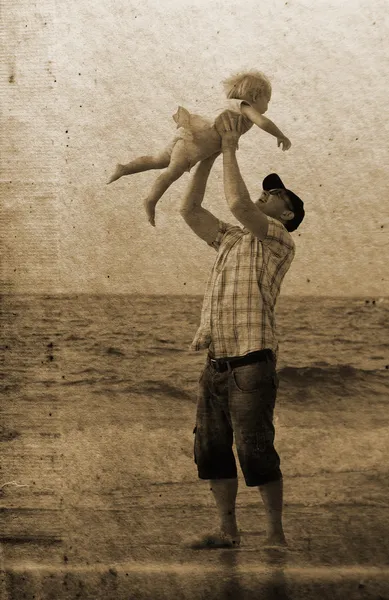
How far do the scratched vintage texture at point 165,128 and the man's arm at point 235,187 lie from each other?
180 millimetres

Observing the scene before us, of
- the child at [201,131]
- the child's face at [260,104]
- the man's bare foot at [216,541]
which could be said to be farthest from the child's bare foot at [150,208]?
the man's bare foot at [216,541]

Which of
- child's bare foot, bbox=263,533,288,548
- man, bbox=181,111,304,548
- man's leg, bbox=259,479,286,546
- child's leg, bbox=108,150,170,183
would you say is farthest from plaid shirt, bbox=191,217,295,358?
child's bare foot, bbox=263,533,288,548

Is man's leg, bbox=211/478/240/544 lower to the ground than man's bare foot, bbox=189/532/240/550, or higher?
higher

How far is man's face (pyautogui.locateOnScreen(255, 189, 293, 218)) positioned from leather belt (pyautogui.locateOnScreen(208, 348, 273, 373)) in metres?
0.47

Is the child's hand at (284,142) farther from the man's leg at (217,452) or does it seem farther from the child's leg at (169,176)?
the man's leg at (217,452)

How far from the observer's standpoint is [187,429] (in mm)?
3213

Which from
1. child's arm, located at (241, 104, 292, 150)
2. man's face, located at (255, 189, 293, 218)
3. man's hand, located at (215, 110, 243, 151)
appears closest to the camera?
child's arm, located at (241, 104, 292, 150)

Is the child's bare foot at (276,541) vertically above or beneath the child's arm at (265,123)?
beneath

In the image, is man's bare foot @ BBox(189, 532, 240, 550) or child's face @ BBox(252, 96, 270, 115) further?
man's bare foot @ BBox(189, 532, 240, 550)

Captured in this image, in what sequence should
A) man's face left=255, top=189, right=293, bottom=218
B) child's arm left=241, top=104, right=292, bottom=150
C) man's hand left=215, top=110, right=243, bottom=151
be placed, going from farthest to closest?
man's face left=255, top=189, right=293, bottom=218 < man's hand left=215, top=110, right=243, bottom=151 < child's arm left=241, top=104, right=292, bottom=150

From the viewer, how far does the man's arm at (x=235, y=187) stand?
2.93m

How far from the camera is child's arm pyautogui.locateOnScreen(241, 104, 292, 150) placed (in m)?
2.88

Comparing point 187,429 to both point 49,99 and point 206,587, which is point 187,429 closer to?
point 206,587

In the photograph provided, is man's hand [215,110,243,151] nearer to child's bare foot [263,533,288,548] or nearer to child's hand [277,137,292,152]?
child's hand [277,137,292,152]
